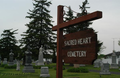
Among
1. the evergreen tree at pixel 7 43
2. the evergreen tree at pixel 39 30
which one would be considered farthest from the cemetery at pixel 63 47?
the evergreen tree at pixel 7 43

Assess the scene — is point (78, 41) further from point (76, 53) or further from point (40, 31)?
point (40, 31)

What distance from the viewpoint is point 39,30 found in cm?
3956

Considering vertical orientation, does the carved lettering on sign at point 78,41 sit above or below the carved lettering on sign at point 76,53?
above

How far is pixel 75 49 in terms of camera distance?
460 centimetres

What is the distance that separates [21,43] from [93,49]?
35482 millimetres

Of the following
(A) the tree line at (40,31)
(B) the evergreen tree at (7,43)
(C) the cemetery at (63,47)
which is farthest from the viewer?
(B) the evergreen tree at (7,43)

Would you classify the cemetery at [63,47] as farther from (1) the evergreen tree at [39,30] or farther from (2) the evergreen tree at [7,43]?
(2) the evergreen tree at [7,43]

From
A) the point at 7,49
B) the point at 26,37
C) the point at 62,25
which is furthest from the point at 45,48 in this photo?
the point at 62,25

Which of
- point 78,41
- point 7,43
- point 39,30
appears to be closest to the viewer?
point 78,41

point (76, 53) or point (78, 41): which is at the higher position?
point (78, 41)

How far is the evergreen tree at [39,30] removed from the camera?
37.8 metres

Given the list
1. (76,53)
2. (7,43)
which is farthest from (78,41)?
(7,43)

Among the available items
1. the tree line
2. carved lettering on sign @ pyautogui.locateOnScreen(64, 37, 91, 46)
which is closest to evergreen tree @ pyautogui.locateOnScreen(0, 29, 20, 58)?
the tree line

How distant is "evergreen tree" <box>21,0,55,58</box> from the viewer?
37781 millimetres
